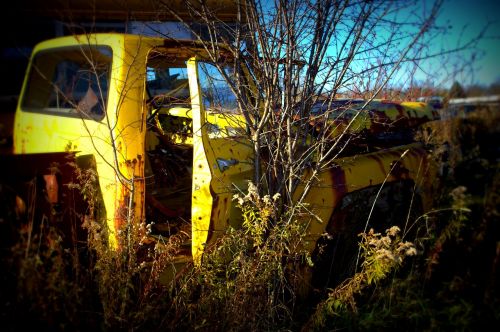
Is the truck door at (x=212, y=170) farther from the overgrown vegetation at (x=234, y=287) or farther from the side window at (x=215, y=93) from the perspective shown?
the side window at (x=215, y=93)

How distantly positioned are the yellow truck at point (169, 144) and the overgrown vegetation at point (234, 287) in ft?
0.57

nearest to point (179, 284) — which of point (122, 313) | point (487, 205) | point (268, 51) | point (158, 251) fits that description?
point (158, 251)

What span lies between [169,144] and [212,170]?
63.6 inches

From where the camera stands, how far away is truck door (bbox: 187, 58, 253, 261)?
6.83 feet

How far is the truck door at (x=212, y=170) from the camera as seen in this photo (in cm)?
208

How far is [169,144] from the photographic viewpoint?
3562 millimetres

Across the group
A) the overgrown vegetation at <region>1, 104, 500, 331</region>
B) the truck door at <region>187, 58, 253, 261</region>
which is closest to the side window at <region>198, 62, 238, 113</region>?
the truck door at <region>187, 58, 253, 261</region>

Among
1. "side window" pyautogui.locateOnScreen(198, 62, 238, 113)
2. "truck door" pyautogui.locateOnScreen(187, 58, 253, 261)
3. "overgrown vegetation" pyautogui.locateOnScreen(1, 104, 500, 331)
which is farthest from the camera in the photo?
"side window" pyautogui.locateOnScreen(198, 62, 238, 113)

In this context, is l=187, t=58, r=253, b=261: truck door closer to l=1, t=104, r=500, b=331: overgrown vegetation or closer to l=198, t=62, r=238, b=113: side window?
l=1, t=104, r=500, b=331: overgrown vegetation

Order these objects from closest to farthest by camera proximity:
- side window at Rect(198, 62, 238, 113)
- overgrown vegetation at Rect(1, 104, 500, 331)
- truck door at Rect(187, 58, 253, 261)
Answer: overgrown vegetation at Rect(1, 104, 500, 331) < truck door at Rect(187, 58, 253, 261) < side window at Rect(198, 62, 238, 113)

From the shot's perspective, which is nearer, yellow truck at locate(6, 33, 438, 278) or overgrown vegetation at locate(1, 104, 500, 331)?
overgrown vegetation at locate(1, 104, 500, 331)

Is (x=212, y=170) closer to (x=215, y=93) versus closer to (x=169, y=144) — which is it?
(x=215, y=93)

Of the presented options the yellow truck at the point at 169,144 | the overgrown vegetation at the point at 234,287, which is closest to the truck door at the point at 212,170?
the yellow truck at the point at 169,144

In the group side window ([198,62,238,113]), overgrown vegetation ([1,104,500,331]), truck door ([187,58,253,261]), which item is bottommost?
overgrown vegetation ([1,104,500,331])
